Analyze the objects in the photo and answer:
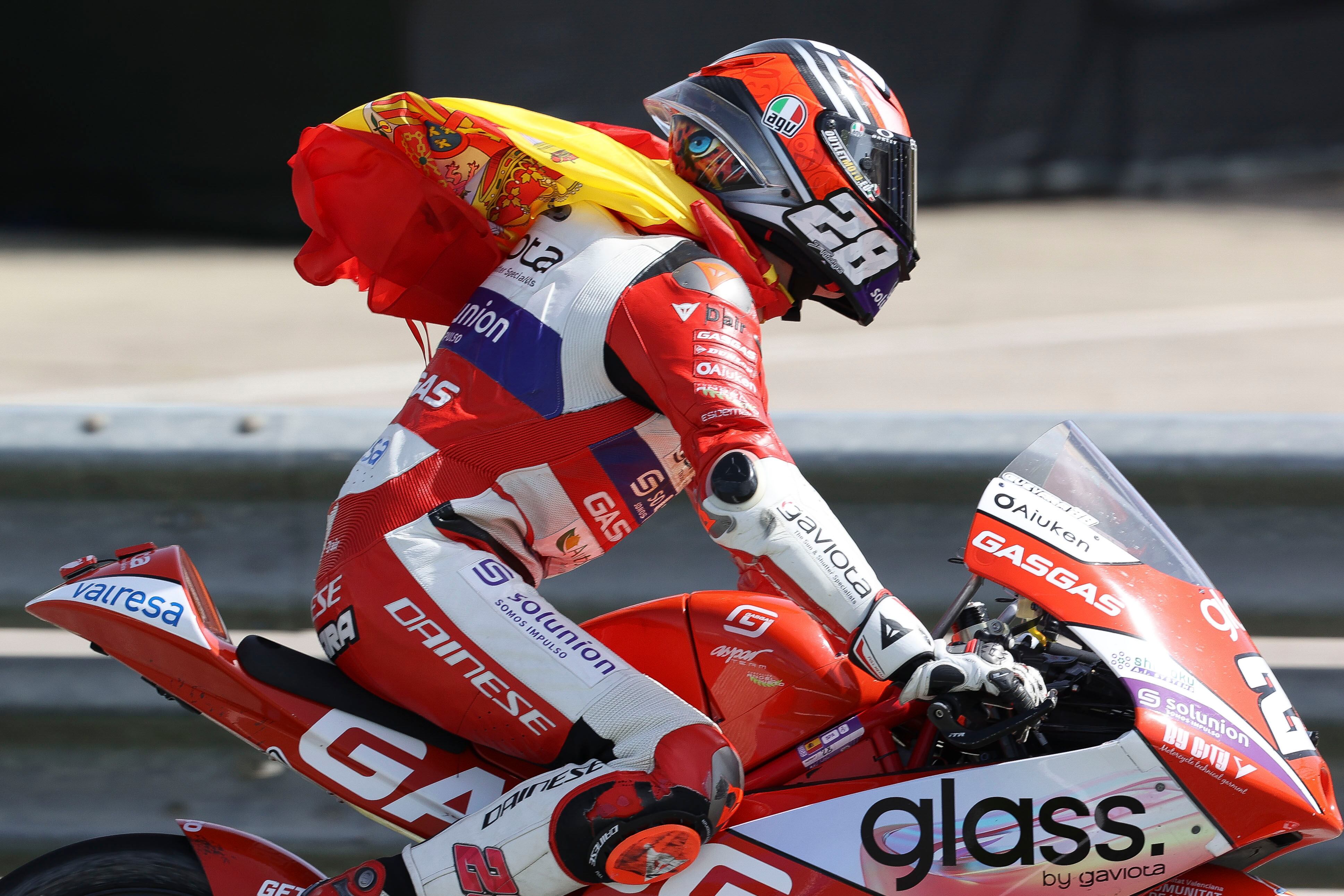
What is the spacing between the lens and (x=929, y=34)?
1141 cm

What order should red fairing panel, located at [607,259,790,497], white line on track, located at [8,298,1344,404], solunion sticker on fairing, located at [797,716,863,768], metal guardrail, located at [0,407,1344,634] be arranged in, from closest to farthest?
1. red fairing panel, located at [607,259,790,497]
2. solunion sticker on fairing, located at [797,716,863,768]
3. metal guardrail, located at [0,407,1344,634]
4. white line on track, located at [8,298,1344,404]

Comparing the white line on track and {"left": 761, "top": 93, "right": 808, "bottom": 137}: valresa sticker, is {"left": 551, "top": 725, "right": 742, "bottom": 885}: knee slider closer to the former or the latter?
{"left": 761, "top": 93, "right": 808, "bottom": 137}: valresa sticker

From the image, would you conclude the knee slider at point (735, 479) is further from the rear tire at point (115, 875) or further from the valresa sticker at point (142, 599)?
the rear tire at point (115, 875)

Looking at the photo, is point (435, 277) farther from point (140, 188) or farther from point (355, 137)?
point (140, 188)

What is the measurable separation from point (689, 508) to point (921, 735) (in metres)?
1.03

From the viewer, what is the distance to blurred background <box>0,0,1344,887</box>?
10.0 feet

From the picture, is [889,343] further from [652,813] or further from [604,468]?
[652,813]

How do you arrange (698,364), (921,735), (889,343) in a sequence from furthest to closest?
(889,343) < (921,735) < (698,364)

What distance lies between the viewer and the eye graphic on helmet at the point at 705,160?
8.08ft

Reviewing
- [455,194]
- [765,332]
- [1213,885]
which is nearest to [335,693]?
[455,194]

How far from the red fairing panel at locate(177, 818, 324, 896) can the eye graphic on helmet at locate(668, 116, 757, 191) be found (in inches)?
54.3

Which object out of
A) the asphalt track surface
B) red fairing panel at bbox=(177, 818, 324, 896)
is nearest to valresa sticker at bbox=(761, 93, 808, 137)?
red fairing panel at bbox=(177, 818, 324, 896)

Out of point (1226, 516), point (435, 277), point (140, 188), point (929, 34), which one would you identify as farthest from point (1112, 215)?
point (435, 277)

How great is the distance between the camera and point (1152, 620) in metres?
2.13
